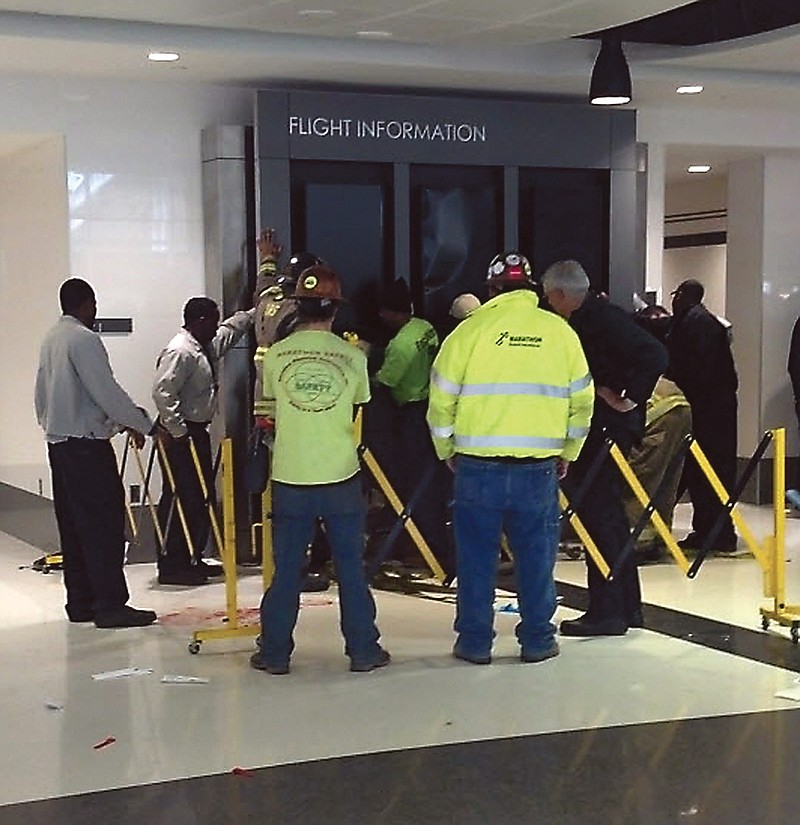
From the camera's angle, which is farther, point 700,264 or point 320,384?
point 700,264

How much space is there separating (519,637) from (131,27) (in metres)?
3.77

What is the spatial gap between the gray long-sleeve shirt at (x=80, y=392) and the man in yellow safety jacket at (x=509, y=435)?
1534 millimetres

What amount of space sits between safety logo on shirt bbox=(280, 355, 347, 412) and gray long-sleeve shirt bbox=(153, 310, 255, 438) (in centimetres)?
194

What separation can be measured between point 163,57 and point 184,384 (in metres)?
1.80

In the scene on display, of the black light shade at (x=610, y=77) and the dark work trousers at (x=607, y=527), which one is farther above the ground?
the black light shade at (x=610, y=77)

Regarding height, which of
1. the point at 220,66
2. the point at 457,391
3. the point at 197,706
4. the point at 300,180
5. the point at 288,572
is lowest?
the point at 197,706

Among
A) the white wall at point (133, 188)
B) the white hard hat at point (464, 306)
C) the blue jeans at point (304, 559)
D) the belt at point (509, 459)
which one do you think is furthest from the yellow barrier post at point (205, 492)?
the belt at point (509, 459)

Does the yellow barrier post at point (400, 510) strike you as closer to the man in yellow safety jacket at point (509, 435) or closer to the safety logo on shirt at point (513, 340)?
the man in yellow safety jacket at point (509, 435)

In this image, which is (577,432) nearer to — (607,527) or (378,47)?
(607,527)

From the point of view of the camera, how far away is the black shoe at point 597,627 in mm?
6297

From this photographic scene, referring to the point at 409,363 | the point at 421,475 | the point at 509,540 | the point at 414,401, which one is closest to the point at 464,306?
the point at 409,363

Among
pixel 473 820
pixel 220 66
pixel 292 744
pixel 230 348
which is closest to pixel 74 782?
pixel 292 744

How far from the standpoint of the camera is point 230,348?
8078 mm

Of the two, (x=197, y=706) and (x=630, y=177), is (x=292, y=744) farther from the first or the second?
(x=630, y=177)
